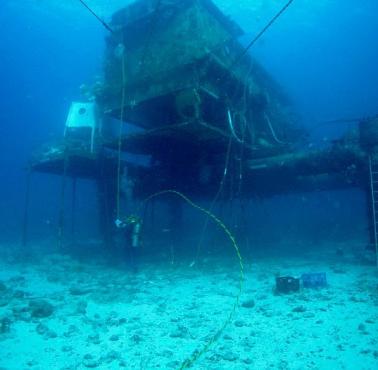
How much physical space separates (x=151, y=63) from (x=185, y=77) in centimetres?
171

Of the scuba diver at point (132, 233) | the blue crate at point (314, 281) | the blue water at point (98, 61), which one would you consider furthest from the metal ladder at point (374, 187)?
the blue water at point (98, 61)

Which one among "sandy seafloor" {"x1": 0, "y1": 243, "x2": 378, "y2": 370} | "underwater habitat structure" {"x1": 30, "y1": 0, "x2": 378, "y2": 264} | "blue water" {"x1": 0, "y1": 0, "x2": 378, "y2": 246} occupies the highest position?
"blue water" {"x1": 0, "y1": 0, "x2": 378, "y2": 246}

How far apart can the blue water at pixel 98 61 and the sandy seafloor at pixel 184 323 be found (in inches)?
1011

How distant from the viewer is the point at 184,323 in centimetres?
593

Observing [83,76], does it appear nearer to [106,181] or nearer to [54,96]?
[54,96]

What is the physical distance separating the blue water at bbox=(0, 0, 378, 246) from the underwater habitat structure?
62.3 feet

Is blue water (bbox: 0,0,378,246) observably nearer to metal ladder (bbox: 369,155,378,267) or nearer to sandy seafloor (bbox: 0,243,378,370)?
metal ladder (bbox: 369,155,378,267)

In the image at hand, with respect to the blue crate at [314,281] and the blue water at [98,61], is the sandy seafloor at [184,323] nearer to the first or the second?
the blue crate at [314,281]

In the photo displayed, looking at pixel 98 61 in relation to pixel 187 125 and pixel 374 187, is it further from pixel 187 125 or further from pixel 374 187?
pixel 374 187

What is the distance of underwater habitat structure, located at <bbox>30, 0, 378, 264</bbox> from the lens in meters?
10.9

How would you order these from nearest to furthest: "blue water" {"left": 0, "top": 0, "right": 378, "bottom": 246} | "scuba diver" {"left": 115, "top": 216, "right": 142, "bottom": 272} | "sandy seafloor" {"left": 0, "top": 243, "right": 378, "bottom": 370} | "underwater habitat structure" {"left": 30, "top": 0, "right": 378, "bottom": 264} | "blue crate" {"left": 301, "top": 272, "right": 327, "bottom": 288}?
"sandy seafloor" {"left": 0, "top": 243, "right": 378, "bottom": 370} < "blue crate" {"left": 301, "top": 272, "right": 327, "bottom": 288} < "scuba diver" {"left": 115, "top": 216, "right": 142, "bottom": 272} < "underwater habitat structure" {"left": 30, "top": 0, "right": 378, "bottom": 264} < "blue water" {"left": 0, "top": 0, "right": 378, "bottom": 246}

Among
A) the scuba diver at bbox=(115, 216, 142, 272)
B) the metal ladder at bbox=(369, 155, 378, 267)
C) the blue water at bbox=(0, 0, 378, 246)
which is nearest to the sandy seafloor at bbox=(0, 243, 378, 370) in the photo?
the scuba diver at bbox=(115, 216, 142, 272)

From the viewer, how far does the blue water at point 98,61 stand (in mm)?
42594

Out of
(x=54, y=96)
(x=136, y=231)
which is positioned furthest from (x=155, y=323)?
(x=54, y=96)
